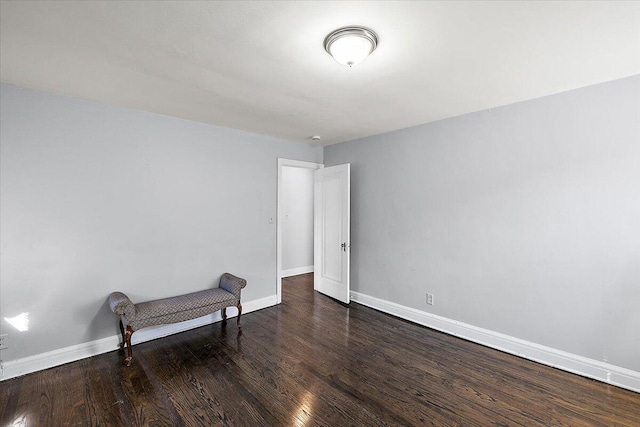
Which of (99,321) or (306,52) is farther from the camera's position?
(99,321)

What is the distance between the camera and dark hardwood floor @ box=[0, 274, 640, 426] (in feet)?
6.54

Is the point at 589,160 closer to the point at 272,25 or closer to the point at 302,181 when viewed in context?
the point at 272,25

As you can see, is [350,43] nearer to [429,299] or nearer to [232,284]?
[232,284]

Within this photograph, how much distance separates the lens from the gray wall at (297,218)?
6.14 meters

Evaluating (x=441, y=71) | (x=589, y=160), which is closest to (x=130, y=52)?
(x=441, y=71)

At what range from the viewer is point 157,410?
6.76 feet

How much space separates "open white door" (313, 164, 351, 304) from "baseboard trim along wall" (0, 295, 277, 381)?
1.78 metres

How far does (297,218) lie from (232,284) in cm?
299

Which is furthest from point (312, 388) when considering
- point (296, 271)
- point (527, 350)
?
point (296, 271)

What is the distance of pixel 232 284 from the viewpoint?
137 inches

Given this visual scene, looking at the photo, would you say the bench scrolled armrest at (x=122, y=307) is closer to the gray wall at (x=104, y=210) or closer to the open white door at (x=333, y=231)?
the gray wall at (x=104, y=210)

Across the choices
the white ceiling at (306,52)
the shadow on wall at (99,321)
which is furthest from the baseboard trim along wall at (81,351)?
the white ceiling at (306,52)

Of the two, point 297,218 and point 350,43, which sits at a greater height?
point 350,43

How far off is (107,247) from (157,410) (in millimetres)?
1708
